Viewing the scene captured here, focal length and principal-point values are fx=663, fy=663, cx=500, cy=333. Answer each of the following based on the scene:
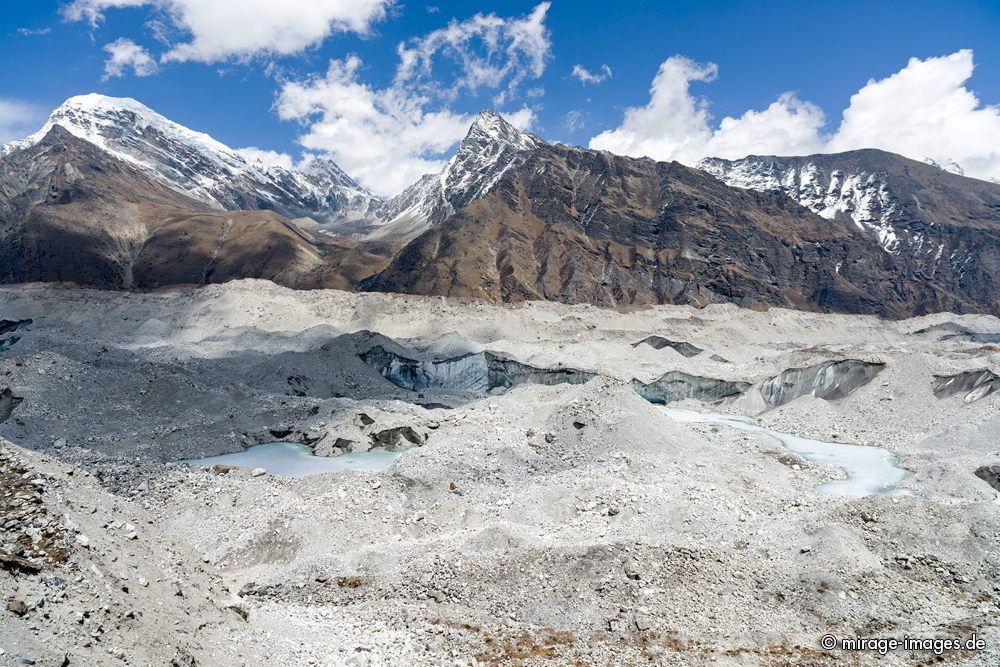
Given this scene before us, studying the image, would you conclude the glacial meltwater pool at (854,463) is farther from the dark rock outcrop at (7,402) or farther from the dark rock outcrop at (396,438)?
the dark rock outcrop at (7,402)

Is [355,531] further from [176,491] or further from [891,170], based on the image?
[891,170]

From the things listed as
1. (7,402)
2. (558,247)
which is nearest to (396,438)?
(7,402)

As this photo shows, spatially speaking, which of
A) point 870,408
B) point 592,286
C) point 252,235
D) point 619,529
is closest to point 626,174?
point 592,286

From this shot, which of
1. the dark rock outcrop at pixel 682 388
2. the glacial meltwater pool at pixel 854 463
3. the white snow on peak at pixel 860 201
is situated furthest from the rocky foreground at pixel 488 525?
the white snow on peak at pixel 860 201

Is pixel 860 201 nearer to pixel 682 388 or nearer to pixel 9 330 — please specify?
pixel 682 388

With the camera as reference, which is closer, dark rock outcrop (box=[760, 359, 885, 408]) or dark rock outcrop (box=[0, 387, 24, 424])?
dark rock outcrop (box=[0, 387, 24, 424])

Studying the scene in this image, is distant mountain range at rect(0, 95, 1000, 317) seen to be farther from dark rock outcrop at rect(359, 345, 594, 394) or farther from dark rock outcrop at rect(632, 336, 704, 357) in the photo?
dark rock outcrop at rect(359, 345, 594, 394)

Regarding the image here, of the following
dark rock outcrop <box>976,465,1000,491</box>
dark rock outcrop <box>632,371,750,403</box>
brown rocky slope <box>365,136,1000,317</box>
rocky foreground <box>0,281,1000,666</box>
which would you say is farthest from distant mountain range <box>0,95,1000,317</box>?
dark rock outcrop <box>976,465,1000,491</box>
